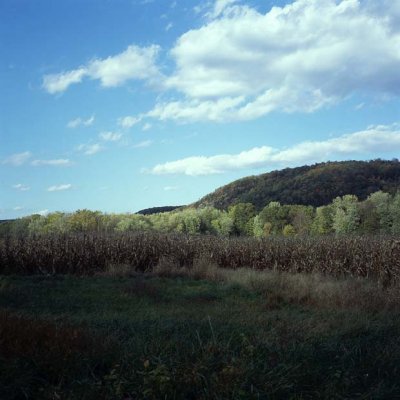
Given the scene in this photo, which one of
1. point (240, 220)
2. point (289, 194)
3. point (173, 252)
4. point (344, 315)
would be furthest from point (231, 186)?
point (344, 315)

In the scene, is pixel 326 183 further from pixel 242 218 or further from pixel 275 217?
pixel 242 218

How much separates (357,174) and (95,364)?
83.6m

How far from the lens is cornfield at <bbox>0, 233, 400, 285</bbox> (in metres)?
17.4

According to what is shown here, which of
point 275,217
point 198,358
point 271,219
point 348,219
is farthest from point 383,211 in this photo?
point 198,358

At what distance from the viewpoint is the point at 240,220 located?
3051 inches

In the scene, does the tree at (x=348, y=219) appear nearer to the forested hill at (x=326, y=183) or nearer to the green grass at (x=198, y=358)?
the forested hill at (x=326, y=183)

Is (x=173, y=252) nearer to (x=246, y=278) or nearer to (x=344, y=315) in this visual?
(x=246, y=278)

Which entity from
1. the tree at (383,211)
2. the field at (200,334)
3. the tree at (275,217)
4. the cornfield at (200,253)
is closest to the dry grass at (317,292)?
the field at (200,334)

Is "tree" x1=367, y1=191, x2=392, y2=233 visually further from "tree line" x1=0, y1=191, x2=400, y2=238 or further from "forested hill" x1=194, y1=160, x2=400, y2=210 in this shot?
"forested hill" x1=194, y1=160, x2=400, y2=210

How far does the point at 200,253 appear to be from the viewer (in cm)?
2131

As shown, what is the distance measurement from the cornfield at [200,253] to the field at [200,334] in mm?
157

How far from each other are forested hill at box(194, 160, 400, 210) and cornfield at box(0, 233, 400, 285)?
5861 centimetres

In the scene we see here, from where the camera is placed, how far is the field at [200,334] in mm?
4277

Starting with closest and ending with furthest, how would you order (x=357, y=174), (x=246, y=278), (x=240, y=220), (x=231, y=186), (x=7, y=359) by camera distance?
(x=7, y=359) → (x=246, y=278) → (x=240, y=220) → (x=357, y=174) → (x=231, y=186)
